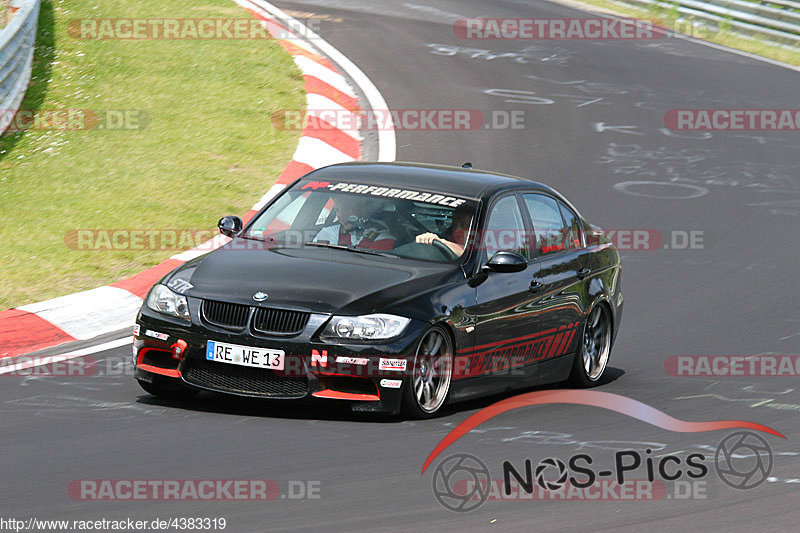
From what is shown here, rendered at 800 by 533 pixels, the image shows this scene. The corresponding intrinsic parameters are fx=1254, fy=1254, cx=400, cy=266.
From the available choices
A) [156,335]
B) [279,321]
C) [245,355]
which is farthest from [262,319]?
[156,335]

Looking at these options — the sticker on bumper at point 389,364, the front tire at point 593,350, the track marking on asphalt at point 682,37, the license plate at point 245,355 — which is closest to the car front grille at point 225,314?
the license plate at point 245,355

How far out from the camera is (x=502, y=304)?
8031 millimetres

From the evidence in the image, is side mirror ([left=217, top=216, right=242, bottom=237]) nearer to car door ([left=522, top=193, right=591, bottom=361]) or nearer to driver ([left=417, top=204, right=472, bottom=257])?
driver ([left=417, top=204, right=472, bottom=257])

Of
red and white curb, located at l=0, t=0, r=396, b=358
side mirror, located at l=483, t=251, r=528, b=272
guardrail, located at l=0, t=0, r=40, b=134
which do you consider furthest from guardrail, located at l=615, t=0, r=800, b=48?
side mirror, located at l=483, t=251, r=528, b=272

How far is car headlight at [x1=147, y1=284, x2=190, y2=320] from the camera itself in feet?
23.9

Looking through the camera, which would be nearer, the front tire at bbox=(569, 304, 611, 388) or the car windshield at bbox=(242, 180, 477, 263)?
the car windshield at bbox=(242, 180, 477, 263)

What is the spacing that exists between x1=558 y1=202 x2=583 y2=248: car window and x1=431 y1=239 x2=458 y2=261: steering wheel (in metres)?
1.46

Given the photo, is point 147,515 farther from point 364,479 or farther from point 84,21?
point 84,21

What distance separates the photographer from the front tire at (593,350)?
29.7ft

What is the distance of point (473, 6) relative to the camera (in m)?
26.0

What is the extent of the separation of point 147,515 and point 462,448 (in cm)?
193

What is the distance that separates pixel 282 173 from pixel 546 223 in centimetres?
545

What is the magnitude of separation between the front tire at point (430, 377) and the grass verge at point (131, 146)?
408 cm

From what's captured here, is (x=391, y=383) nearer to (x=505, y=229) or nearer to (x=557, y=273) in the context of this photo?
(x=505, y=229)
